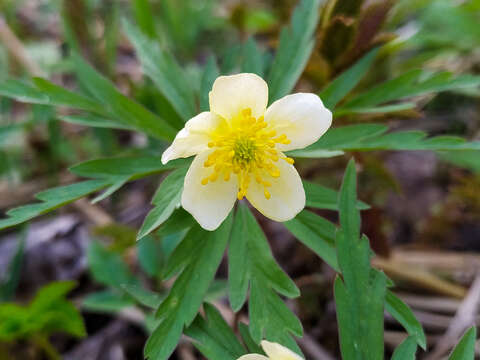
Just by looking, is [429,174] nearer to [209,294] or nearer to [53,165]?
[209,294]

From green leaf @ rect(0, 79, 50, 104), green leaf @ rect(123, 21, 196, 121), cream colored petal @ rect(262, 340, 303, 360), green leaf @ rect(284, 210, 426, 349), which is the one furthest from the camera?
green leaf @ rect(123, 21, 196, 121)

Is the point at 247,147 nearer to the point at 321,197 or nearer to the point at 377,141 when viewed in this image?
the point at 321,197

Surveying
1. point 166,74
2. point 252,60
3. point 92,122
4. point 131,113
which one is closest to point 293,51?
point 252,60

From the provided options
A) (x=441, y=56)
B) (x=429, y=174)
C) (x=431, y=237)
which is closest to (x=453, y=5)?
(x=441, y=56)

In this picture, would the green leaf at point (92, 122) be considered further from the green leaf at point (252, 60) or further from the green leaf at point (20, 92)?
the green leaf at point (252, 60)

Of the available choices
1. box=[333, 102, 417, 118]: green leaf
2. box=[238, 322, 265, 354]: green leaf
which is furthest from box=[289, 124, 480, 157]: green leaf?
box=[238, 322, 265, 354]: green leaf

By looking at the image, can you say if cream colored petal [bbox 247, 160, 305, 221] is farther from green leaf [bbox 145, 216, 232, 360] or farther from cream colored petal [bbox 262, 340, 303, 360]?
cream colored petal [bbox 262, 340, 303, 360]

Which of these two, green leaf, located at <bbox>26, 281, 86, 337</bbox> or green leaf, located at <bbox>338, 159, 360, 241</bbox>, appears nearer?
green leaf, located at <bbox>338, 159, 360, 241</bbox>
